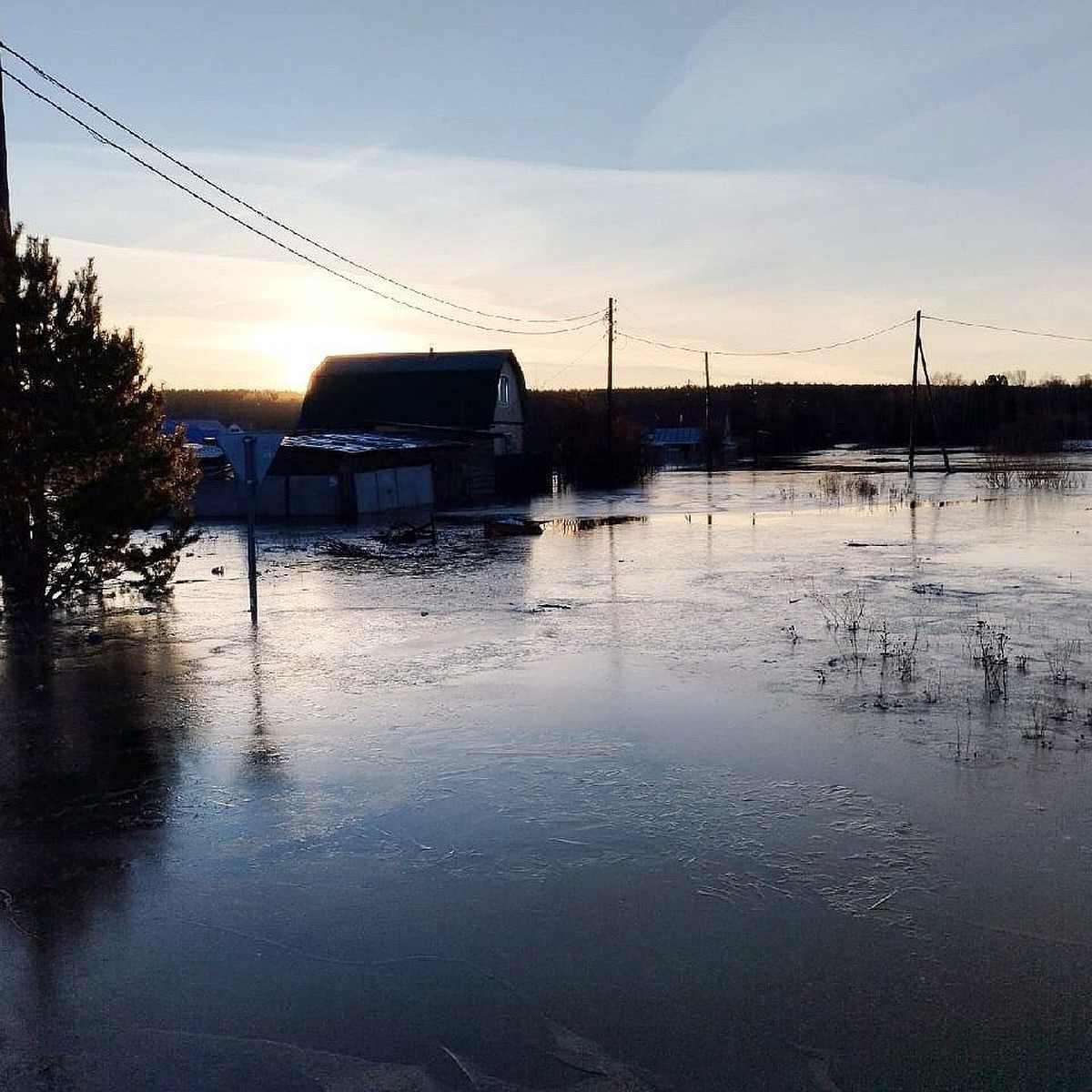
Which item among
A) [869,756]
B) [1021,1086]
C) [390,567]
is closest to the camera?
[1021,1086]

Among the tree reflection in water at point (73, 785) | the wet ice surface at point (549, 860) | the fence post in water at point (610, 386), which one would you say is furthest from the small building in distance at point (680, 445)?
the tree reflection in water at point (73, 785)

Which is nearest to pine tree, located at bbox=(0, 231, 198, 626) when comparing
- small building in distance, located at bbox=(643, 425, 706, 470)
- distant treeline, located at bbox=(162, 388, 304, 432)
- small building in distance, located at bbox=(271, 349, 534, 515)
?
small building in distance, located at bbox=(271, 349, 534, 515)

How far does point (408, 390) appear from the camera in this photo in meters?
54.8

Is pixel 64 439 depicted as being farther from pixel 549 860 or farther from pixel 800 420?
pixel 800 420

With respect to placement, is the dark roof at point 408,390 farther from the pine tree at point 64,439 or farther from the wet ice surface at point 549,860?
the wet ice surface at point 549,860

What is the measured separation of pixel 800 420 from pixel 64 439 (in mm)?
113326

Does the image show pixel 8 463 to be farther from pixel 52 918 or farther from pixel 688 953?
pixel 688 953

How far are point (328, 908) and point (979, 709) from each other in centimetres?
621

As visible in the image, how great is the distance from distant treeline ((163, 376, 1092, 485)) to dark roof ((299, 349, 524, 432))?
20.5 feet

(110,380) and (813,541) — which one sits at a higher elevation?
(110,380)

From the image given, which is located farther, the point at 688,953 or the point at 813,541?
the point at 813,541

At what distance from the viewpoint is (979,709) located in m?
9.44

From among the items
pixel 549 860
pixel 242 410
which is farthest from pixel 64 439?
pixel 242 410

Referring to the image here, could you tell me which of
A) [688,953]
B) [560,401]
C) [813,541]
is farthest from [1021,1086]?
[560,401]
